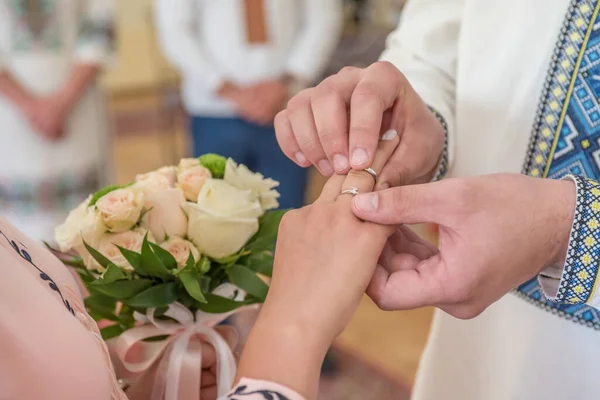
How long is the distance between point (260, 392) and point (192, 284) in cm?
23

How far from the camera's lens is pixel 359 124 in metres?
0.91

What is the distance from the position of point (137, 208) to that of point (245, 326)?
0.27 meters

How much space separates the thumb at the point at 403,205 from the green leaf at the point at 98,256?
0.33 m

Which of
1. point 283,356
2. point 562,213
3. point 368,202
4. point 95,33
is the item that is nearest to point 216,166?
point 368,202

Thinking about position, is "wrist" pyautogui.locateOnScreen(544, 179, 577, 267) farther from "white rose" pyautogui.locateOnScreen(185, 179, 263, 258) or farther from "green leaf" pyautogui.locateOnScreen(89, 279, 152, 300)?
"green leaf" pyautogui.locateOnScreen(89, 279, 152, 300)

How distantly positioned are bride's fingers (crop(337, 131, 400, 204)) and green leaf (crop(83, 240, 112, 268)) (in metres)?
0.31

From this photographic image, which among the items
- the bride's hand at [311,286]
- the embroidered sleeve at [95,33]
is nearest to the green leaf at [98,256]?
the bride's hand at [311,286]

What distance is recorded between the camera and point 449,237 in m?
0.80

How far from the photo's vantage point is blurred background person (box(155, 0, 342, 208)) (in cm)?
247

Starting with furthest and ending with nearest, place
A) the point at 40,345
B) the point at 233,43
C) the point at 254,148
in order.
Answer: the point at 254,148
the point at 233,43
the point at 40,345

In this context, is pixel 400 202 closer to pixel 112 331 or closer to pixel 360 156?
pixel 360 156

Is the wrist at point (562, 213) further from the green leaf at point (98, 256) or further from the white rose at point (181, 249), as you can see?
the green leaf at point (98, 256)

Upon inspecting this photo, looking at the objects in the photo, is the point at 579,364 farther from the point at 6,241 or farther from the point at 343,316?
the point at 6,241

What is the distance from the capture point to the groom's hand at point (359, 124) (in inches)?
36.0
